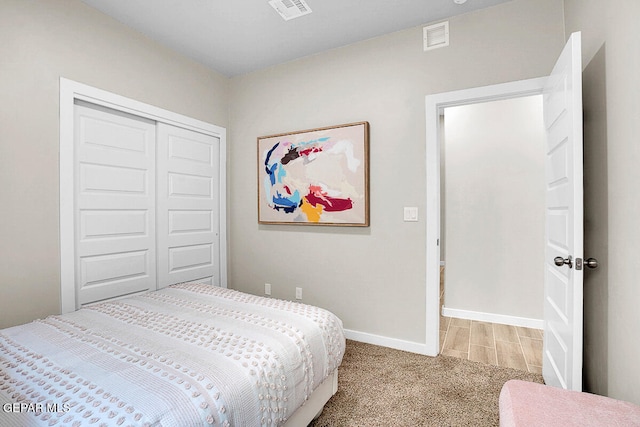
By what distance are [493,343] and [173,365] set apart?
2755 mm

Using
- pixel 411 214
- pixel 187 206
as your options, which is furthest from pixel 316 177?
pixel 187 206

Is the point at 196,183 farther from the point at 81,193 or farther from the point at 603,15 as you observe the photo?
the point at 603,15

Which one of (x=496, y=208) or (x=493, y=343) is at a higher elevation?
(x=496, y=208)

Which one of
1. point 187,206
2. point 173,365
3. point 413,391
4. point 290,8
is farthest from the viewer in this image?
point 187,206

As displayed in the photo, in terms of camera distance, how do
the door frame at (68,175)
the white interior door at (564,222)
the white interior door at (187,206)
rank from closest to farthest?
1. the white interior door at (564,222)
2. the door frame at (68,175)
3. the white interior door at (187,206)

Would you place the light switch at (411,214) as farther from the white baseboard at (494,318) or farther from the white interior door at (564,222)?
the white baseboard at (494,318)

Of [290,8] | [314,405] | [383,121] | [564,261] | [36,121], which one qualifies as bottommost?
[314,405]

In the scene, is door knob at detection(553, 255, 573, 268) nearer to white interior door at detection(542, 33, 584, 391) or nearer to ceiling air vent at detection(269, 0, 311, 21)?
white interior door at detection(542, 33, 584, 391)

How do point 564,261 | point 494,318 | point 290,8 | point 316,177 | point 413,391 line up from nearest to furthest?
point 564,261 < point 413,391 < point 290,8 < point 316,177 < point 494,318

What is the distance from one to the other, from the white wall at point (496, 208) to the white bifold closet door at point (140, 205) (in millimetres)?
2744

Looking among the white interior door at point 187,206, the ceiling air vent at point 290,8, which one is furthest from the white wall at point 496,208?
the white interior door at point 187,206

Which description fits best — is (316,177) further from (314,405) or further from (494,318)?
(494,318)

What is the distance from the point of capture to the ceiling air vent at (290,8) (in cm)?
238

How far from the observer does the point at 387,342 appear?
111 inches
